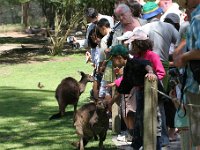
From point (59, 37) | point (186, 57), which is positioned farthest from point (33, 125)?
point (59, 37)

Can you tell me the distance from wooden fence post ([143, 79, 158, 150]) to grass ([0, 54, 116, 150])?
5.36ft

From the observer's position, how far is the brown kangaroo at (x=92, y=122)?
221 inches

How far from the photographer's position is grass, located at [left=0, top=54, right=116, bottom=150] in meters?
6.53

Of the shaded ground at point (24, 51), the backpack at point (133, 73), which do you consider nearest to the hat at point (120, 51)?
the backpack at point (133, 73)

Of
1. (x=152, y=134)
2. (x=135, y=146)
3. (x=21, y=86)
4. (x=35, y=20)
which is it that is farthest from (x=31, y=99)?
(x=35, y=20)

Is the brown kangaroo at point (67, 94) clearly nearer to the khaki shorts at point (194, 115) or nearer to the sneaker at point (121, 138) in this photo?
the sneaker at point (121, 138)

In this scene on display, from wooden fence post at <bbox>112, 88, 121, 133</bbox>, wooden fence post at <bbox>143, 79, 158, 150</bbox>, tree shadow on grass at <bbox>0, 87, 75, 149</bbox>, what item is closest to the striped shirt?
wooden fence post at <bbox>143, 79, 158, 150</bbox>

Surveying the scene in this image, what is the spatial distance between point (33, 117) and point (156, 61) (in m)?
3.88

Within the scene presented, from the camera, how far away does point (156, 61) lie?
16.6ft

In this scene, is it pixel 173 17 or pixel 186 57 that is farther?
pixel 173 17

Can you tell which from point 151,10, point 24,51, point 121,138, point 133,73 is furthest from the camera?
point 24,51

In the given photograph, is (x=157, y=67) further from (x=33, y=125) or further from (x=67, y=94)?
(x=67, y=94)

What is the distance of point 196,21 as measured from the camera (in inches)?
130

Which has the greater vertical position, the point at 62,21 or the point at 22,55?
the point at 62,21
